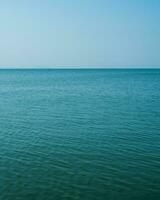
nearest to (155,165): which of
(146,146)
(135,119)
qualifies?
(146,146)

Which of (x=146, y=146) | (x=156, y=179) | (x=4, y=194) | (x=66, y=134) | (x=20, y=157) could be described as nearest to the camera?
(x=4, y=194)

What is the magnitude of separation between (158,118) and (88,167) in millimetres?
17984

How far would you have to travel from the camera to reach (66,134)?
94.0ft

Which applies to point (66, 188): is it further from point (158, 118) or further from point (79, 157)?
point (158, 118)

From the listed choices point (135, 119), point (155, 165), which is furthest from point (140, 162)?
point (135, 119)

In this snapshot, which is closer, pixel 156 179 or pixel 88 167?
pixel 156 179

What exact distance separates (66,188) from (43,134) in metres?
11.9

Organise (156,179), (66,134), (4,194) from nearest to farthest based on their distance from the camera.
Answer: (4,194) → (156,179) → (66,134)

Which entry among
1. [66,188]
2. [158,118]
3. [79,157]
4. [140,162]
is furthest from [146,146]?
[158,118]

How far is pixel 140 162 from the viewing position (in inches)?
837

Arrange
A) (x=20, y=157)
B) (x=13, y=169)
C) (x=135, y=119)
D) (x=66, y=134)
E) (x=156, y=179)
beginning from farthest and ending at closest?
(x=135, y=119)
(x=66, y=134)
(x=20, y=157)
(x=13, y=169)
(x=156, y=179)

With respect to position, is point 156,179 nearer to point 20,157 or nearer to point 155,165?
point 155,165

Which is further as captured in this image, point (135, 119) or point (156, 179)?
point (135, 119)

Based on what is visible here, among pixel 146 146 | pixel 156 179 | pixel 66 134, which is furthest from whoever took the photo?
pixel 66 134
